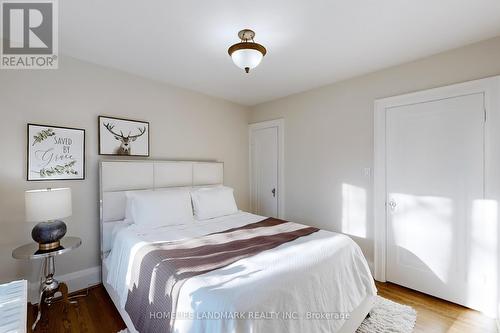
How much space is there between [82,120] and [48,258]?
1413mm

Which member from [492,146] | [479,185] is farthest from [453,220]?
[492,146]

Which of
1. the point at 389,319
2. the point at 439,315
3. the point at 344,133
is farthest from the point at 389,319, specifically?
the point at 344,133

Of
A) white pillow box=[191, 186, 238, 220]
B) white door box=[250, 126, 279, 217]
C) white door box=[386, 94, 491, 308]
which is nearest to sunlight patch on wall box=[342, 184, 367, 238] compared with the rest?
white door box=[386, 94, 491, 308]

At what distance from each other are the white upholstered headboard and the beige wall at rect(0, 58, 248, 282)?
6.8 inches

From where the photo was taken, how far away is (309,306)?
1.33 m

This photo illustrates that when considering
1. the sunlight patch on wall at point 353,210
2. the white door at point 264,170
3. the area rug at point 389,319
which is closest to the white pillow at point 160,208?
the area rug at point 389,319

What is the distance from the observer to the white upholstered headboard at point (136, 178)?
98.2 inches

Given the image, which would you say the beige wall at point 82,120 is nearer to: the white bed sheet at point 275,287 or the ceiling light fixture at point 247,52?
the white bed sheet at point 275,287

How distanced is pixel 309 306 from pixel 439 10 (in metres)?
2.31

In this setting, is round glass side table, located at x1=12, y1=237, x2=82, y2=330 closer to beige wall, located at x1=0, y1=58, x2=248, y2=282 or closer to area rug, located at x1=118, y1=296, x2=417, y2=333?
beige wall, located at x1=0, y1=58, x2=248, y2=282

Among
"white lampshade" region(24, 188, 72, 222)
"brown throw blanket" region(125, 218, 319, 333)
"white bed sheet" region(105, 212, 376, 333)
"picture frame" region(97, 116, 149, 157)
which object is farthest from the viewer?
"picture frame" region(97, 116, 149, 157)

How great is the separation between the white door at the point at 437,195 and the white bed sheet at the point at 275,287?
987 millimetres

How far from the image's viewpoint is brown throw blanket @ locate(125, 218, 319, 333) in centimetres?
139

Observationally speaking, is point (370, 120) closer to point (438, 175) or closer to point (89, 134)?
point (438, 175)
